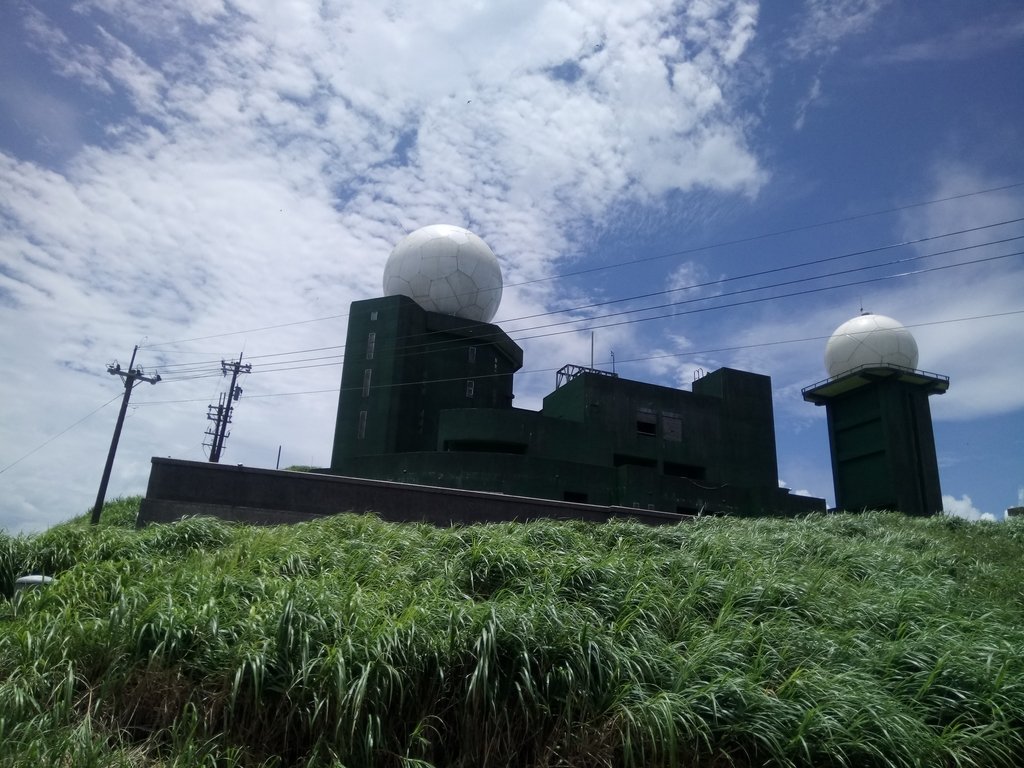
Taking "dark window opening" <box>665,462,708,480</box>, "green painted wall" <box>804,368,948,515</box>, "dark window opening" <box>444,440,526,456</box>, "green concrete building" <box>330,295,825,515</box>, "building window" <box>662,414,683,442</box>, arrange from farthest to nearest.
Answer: "dark window opening" <box>665,462,708,480</box>, "building window" <box>662,414,683,442</box>, "green painted wall" <box>804,368,948,515</box>, "dark window opening" <box>444,440,526,456</box>, "green concrete building" <box>330,295,825,515</box>

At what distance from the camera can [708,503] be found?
3228 cm

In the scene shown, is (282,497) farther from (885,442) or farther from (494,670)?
(885,442)

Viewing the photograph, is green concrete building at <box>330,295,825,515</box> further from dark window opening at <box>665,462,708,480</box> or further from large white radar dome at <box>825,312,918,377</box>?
large white radar dome at <box>825,312,918,377</box>

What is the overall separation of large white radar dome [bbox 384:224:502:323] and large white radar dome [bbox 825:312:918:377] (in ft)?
60.1

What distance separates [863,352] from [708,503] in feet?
40.2

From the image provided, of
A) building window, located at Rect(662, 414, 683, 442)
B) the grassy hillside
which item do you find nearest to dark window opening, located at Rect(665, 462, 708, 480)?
building window, located at Rect(662, 414, 683, 442)

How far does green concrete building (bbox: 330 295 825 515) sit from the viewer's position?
3011cm

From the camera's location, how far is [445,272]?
115 ft

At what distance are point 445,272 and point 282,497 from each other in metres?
18.8

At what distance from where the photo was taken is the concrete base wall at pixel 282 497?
18125mm

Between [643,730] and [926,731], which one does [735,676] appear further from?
[926,731]

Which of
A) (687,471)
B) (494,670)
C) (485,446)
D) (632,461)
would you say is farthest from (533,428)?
(494,670)

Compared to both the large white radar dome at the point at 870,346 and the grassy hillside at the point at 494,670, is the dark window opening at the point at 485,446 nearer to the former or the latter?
the large white radar dome at the point at 870,346

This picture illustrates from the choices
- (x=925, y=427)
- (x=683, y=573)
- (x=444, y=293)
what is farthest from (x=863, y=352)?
Result: (x=683, y=573)
